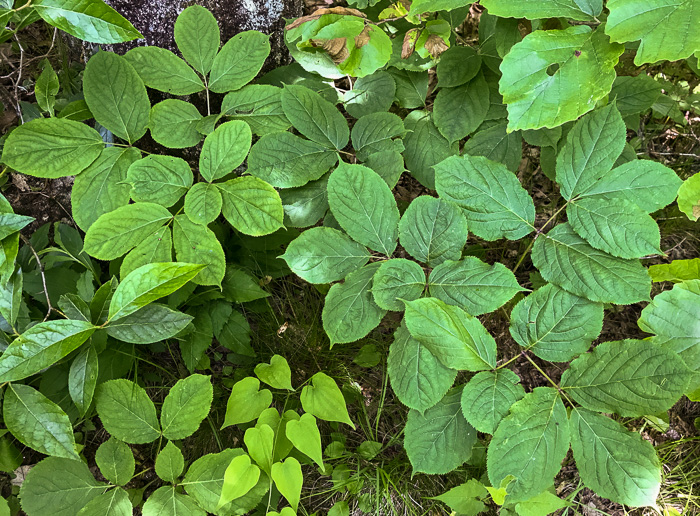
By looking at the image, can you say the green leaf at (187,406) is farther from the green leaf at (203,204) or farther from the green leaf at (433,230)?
the green leaf at (433,230)

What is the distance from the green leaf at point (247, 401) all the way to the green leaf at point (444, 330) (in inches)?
29.2

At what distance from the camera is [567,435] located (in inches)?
52.8

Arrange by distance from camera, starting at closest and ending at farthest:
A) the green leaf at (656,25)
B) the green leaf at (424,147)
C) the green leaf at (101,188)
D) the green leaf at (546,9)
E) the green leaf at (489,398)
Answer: the green leaf at (656,25)
the green leaf at (546,9)
the green leaf at (489,398)
the green leaf at (101,188)
the green leaf at (424,147)

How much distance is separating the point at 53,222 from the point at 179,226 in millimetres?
980

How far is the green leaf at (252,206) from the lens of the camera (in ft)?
4.59

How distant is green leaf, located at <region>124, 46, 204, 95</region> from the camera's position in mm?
1522

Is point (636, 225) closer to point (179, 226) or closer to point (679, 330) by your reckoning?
point (679, 330)

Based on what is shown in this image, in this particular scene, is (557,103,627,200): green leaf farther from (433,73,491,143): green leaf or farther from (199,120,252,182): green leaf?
(199,120,252,182): green leaf

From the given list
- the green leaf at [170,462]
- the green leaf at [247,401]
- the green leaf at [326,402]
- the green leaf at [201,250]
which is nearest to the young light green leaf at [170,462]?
the green leaf at [170,462]

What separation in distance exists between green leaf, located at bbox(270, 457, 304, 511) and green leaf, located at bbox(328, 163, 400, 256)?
33.0 inches

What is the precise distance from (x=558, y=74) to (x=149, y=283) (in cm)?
128

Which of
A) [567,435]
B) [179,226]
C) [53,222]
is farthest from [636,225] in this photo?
[53,222]

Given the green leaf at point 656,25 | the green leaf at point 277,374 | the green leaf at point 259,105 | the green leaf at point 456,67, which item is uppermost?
the green leaf at point 656,25

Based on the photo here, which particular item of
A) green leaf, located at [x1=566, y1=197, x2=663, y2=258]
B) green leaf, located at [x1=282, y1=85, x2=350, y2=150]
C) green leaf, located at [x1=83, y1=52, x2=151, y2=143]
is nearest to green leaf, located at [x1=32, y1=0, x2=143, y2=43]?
green leaf, located at [x1=83, y1=52, x2=151, y2=143]
